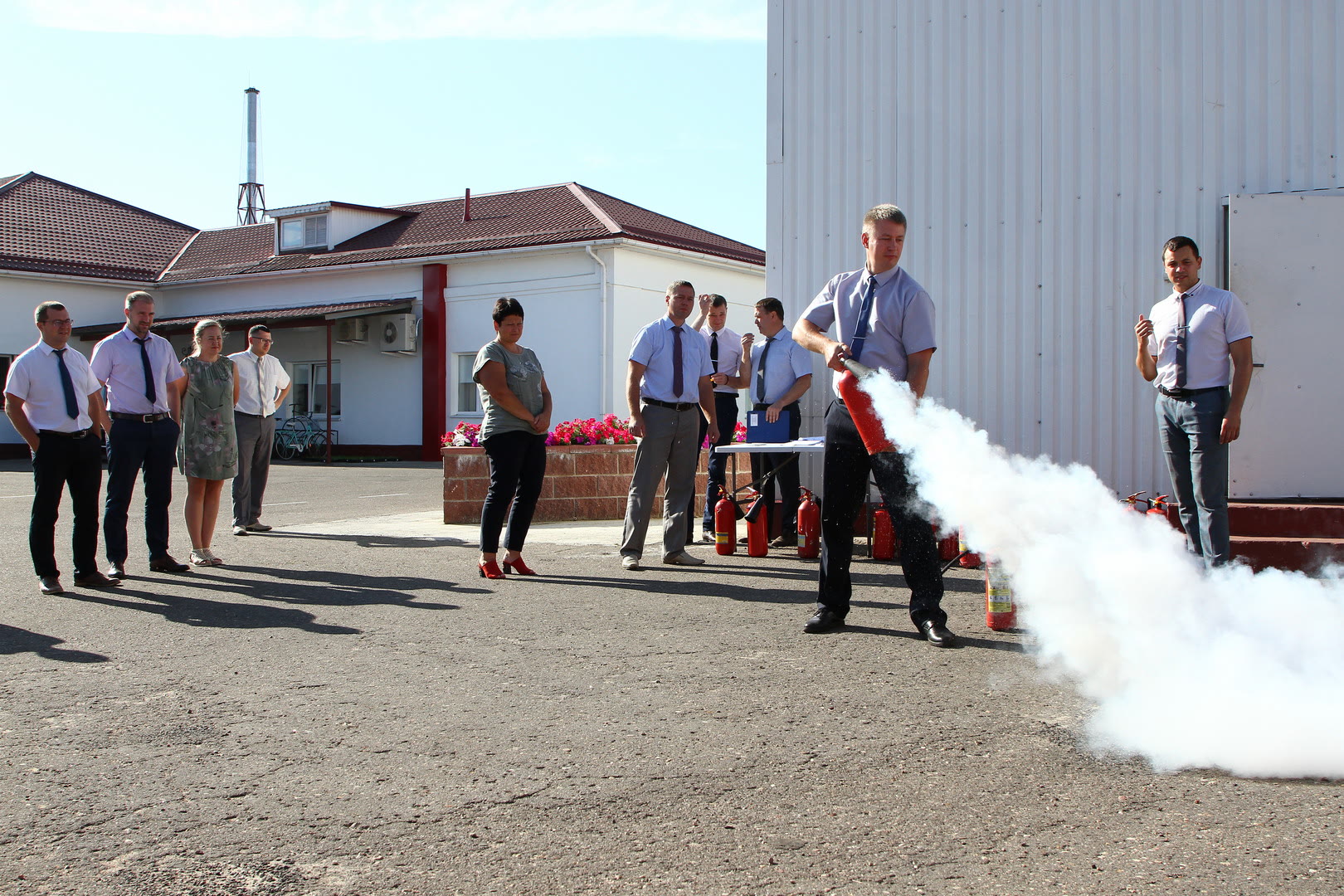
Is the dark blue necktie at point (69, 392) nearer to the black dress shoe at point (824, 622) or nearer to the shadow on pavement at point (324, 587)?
the shadow on pavement at point (324, 587)

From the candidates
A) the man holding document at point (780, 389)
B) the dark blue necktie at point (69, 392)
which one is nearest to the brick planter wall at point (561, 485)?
the man holding document at point (780, 389)

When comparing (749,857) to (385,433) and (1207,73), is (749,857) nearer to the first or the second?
(1207,73)

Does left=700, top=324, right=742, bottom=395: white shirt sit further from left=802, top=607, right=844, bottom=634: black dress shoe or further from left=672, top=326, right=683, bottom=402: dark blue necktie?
left=802, top=607, right=844, bottom=634: black dress shoe

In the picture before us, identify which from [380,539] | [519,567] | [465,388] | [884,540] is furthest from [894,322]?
[465,388]

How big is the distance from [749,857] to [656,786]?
60 centimetres

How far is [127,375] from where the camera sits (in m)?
7.96

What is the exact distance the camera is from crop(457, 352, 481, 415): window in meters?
28.9

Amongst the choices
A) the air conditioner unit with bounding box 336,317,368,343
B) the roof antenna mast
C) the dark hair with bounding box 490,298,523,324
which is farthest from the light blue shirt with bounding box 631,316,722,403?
the roof antenna mast

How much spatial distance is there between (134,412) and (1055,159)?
718 cm

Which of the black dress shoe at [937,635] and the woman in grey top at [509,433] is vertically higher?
the woman in grey top at [509,433]

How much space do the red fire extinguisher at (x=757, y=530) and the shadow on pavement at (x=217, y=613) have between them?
368 cm

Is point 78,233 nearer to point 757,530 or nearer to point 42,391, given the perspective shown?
point 42,391

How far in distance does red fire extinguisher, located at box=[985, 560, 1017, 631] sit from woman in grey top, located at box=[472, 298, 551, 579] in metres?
3.22

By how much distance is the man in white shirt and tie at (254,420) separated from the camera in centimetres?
1081
